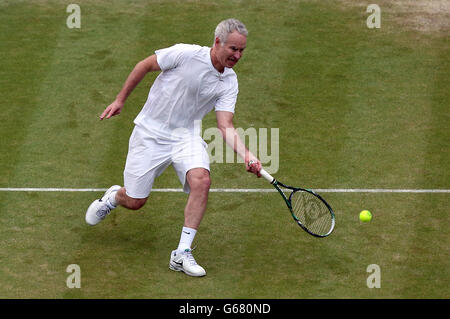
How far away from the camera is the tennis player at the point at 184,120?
31.8 feet

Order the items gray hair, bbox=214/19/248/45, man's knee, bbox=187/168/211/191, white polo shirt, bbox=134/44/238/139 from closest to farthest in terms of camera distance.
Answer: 1. gray hair, bbox=214/19/248/45
2. man's knee, bbox=187/168/211/191
3. white polo shirt, bbox=134/44/238/139

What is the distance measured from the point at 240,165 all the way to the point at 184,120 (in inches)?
90.7

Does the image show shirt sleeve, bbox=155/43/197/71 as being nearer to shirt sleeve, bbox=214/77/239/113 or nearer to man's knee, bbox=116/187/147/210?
shirt sleeve, bbox=214/77/239/113

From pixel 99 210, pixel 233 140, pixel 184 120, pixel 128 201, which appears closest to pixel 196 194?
pixel 233 140

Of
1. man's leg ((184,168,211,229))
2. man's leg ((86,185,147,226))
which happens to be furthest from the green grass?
man's leg ((184,168,211,229))

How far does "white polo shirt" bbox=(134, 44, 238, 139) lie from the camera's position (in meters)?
9.79

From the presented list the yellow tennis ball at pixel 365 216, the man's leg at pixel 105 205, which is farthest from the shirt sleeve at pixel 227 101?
the yellow tennis ball at pixel 365 216

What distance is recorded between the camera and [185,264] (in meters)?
9.60

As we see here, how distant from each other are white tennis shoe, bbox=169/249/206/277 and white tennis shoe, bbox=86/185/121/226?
3.41ft

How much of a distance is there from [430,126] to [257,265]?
12.7ft

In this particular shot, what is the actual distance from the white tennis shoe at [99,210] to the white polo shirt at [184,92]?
2.89 ft

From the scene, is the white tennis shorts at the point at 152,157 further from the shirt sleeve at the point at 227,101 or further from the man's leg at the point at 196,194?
the shirt sleeve at the point at 227,101

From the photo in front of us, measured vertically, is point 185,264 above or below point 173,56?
below

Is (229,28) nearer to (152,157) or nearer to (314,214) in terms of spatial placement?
(152,157)
